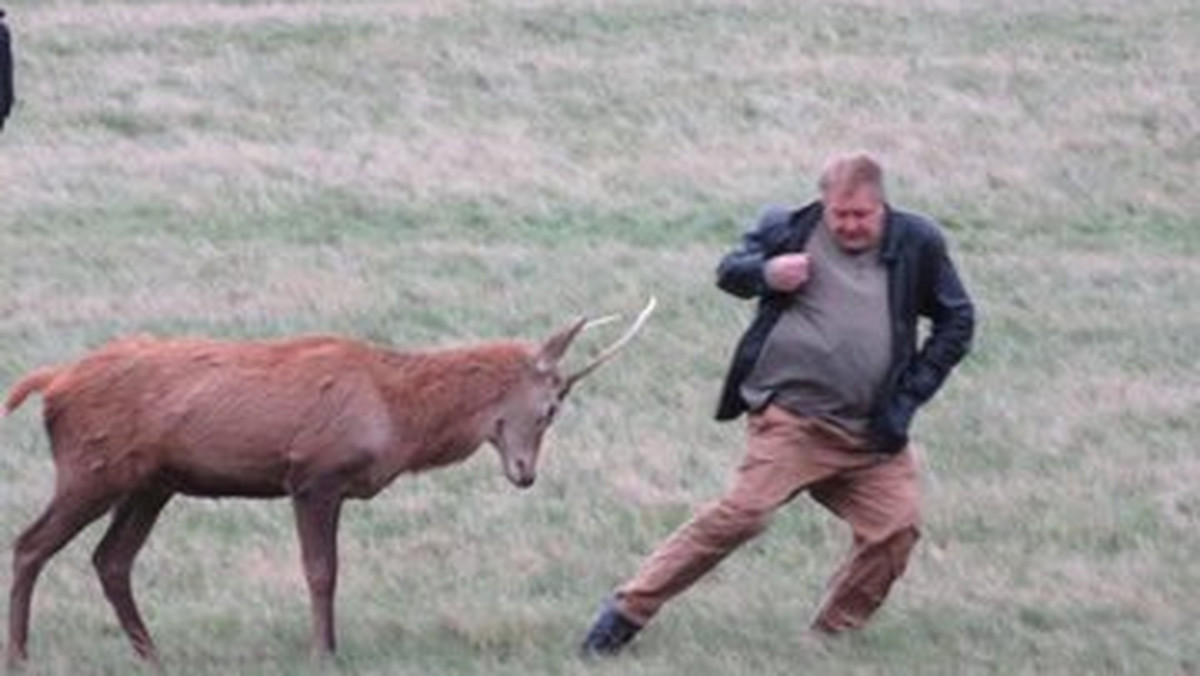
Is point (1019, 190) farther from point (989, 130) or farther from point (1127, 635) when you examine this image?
point (1127, 635)

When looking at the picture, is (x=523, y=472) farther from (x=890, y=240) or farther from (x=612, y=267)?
(x=612, y=267)

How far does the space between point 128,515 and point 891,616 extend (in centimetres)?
243

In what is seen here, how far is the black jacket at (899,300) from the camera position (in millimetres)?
9570

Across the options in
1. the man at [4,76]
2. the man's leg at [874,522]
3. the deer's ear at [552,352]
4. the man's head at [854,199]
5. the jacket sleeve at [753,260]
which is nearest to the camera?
the man's head at [854,199]

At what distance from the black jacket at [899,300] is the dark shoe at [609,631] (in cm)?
73

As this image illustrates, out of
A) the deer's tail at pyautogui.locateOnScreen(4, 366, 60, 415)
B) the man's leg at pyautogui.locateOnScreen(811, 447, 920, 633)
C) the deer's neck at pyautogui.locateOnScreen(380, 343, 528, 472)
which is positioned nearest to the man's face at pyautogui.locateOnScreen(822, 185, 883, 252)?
the man's leg at pyautogui.locateOnScreen(811, 447, 920, 633)

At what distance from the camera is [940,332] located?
9703 millimetres

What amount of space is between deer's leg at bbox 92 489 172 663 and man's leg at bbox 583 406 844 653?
4.46 ft

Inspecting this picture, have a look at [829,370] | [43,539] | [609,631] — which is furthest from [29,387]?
[829,370]

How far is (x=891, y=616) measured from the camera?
406 inches

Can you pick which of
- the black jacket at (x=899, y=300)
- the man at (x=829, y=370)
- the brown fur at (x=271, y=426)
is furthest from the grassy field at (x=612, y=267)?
the black jacket at (x=899, y=300)

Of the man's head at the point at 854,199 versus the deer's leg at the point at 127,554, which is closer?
the man's head at the point at 854,199

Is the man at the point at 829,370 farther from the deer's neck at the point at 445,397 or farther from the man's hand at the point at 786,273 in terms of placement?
the deer's neck at the point at 445,397

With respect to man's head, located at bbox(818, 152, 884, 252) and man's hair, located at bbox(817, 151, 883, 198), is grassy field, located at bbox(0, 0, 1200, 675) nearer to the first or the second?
man's head, located at bbox(818, 152, 884, 252)
